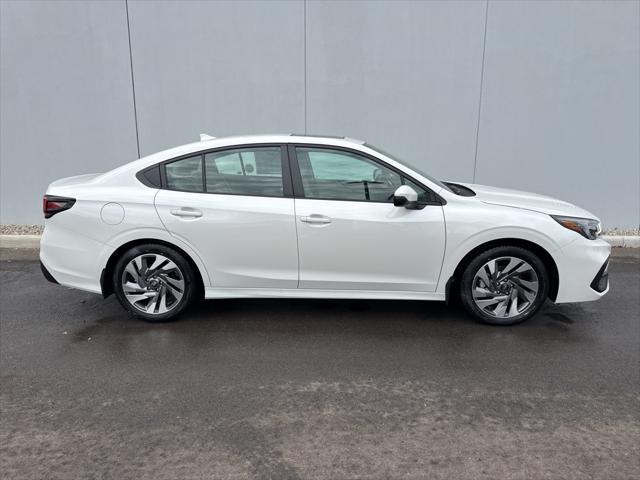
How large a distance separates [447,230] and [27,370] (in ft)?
11.1

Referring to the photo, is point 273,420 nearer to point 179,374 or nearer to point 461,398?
point 179,374

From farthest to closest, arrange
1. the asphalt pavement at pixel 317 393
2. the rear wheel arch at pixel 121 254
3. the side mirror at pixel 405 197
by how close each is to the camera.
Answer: the rear wheel arch at pixel 121 254, the side mirror at pixel 405 197, the asphalt pavement at pixel 317 393

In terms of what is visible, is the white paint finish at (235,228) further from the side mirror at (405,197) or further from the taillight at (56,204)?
the side mirror at (405,197)

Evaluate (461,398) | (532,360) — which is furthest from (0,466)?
(532,360)

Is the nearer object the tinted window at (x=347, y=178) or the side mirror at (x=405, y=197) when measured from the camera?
the side mirror at (x=405, y=197)

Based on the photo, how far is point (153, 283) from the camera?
4340mm

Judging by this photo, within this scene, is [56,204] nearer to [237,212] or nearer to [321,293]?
[237,212]

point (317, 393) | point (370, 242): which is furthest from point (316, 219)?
point (317, 393)

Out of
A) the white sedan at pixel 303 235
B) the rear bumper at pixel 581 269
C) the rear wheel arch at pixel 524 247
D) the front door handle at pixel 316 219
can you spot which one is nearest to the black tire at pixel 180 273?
the white sedan at pixel 303 235

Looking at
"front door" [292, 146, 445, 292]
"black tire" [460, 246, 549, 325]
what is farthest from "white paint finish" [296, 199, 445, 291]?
"black tire" [460, 246, 549, 325]

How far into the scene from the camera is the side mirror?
160 inches

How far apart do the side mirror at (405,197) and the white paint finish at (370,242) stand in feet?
0.21

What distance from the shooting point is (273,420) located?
118 inches

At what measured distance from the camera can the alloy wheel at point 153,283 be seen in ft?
14.1
